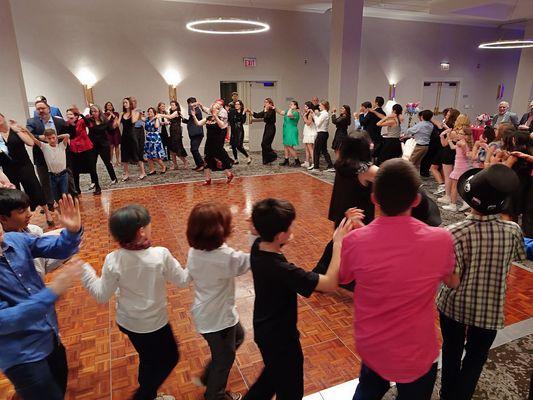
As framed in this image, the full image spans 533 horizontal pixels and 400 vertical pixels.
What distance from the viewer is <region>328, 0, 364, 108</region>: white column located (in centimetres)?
936

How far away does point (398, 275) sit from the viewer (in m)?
1.30

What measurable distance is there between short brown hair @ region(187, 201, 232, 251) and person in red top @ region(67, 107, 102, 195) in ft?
17.3

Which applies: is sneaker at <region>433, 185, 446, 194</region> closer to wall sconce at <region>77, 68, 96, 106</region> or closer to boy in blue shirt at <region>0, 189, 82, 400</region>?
boy in blue shirt at <region>0, 189, 82, 400</region>

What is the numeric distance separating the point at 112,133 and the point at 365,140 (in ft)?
27.2

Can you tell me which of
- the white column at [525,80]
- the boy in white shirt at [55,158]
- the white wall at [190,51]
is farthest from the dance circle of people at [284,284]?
the white column at [525,80]

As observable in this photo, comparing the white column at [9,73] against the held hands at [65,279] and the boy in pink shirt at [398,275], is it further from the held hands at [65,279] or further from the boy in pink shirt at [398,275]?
the boy in pink shirt at [398,275]

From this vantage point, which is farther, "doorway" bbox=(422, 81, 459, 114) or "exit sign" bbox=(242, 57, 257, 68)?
"doorway" bbox=(422, 81, 459, 114)

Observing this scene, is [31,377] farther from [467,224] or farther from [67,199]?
[467,224]

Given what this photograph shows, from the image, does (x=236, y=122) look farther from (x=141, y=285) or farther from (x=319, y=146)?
(x=141, y=285)

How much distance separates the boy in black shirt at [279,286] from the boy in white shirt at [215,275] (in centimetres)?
23

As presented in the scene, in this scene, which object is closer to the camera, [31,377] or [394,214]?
[394,214]

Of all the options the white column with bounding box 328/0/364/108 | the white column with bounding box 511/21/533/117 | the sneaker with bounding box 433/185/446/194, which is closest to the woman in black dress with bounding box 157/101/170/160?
the white column with bounding box 328/0/364/108

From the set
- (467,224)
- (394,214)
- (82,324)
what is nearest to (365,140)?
(467,224)

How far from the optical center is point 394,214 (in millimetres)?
1353
